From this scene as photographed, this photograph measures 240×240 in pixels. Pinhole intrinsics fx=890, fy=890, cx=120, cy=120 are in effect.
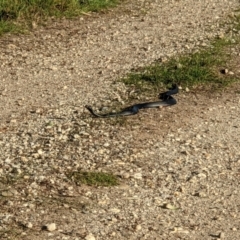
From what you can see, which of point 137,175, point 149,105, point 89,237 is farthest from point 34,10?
point 89,237

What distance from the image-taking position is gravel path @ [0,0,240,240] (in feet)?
Result: 19.7

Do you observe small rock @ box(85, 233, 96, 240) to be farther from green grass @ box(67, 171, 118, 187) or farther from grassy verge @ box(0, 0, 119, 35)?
grassy verge @ box(0, 0, 119, 35)

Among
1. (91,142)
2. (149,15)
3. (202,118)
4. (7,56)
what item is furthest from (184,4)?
(91,142)

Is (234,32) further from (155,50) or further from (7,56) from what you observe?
(7,56)

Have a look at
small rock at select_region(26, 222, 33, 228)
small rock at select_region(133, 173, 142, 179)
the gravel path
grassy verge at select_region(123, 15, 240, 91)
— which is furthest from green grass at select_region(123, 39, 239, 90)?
small rock at select_region(26, 222, 33, 228)

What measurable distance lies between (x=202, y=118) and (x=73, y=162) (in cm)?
153

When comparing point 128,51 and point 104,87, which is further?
point 128,51

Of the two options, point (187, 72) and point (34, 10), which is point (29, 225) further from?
point (34, 10)

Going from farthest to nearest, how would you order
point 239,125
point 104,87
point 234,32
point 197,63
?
point 234,32
point 197,63
point 104,87
point 239,125

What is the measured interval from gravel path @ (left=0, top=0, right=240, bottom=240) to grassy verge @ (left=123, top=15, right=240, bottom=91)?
19cm

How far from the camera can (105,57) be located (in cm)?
942

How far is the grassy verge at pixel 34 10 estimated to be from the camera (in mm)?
10120

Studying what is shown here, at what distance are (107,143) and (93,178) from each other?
28.0 inches

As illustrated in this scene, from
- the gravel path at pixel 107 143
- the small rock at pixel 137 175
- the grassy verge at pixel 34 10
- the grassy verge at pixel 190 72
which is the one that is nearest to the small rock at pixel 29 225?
the gravel path at pixel 107 143
